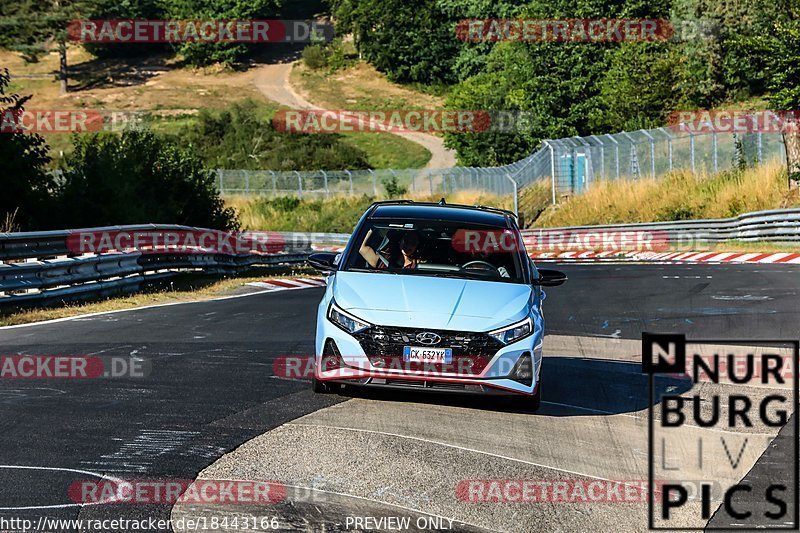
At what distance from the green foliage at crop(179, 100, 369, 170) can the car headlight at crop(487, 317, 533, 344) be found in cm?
7828

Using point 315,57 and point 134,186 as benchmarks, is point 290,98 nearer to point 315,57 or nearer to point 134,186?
point 315,57

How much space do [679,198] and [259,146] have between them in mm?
53412

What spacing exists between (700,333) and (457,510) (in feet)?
29.7

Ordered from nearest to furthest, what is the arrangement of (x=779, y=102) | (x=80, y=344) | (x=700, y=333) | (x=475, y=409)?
(x=475, y=409)
(x=80, y=344)
(x=700, y=333)
(x=779, y=102)

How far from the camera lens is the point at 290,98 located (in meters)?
116

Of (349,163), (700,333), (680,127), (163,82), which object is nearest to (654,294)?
(700,333)

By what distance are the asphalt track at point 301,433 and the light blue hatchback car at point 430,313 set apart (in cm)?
33

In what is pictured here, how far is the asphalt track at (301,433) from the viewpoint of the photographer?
6.58 meters

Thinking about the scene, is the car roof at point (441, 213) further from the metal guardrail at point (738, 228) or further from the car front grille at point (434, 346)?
the metal guardrail at point (738, 228)

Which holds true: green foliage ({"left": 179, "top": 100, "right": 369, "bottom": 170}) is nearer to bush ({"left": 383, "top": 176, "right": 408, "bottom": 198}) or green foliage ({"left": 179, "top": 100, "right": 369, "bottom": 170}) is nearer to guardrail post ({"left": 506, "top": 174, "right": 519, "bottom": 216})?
bush ({"left": 383, "top": 176, "right": 408, "bottom": 198})

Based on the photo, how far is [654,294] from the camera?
20.5m

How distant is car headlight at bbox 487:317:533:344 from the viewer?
9.16 meters

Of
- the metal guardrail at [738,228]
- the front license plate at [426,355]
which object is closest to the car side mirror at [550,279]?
the front license plate at [426,355]

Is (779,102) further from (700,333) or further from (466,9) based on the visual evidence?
(466,9)
